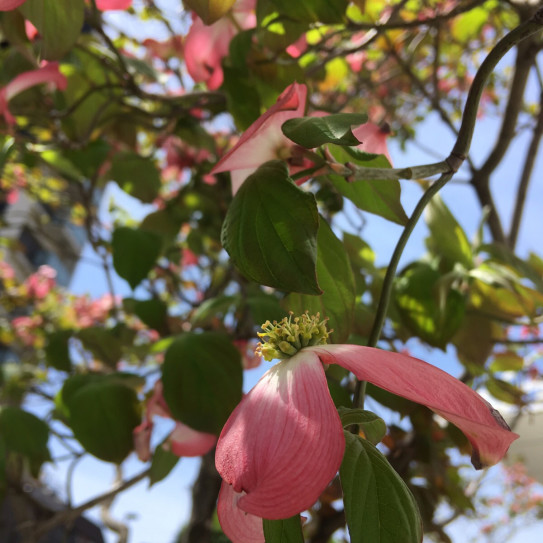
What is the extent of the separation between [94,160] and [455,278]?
0.54 m

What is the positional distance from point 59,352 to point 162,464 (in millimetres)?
380

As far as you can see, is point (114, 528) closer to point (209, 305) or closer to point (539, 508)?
point (209, 305)

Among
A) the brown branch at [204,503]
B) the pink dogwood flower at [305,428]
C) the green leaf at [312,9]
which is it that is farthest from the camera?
the brown branch at [204,503]

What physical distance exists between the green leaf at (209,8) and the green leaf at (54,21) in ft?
0.29

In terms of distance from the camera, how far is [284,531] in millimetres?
178

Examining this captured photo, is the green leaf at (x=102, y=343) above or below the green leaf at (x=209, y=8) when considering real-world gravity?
below

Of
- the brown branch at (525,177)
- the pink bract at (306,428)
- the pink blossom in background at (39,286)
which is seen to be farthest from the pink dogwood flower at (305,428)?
the pink blossom in background at (39,286)

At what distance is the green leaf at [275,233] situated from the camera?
0.21 meters

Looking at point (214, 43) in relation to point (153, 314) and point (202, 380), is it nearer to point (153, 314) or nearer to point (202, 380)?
point (202, 380)

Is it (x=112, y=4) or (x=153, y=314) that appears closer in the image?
(x=112, y=4)

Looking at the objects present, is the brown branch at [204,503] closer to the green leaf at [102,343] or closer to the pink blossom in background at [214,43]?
the green leaf at [102,343]

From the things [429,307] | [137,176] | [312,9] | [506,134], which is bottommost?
[429,307]

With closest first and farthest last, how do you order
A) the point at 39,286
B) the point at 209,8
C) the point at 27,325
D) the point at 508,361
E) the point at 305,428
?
the point at 305,428, the point at 209,8, the point at 508,361, the point at 27,325, the point at 39,286

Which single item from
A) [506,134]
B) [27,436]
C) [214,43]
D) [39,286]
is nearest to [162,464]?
[27,436]
